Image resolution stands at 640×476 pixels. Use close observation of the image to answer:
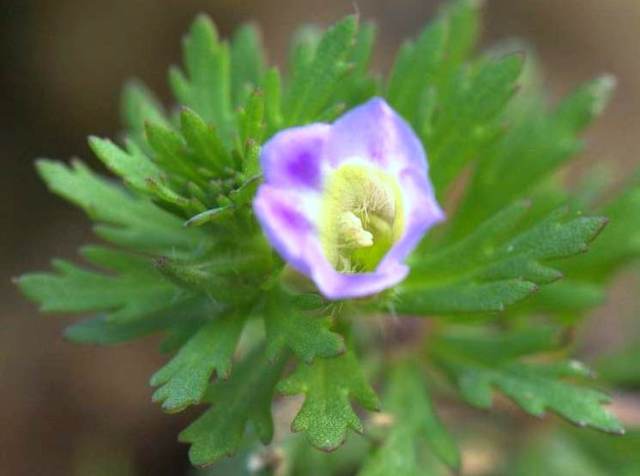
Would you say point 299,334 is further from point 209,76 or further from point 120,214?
point 209,76

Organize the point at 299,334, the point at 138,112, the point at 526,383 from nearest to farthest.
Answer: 1. the point at 299,334
2. the point at 526,383
3. the point at 138,112

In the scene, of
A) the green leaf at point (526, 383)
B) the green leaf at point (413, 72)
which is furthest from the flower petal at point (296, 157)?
the green leaf at point (526, 383)

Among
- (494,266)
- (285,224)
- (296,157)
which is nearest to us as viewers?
(285,224)

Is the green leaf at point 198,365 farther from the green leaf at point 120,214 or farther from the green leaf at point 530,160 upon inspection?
the green leaf at point 530,160

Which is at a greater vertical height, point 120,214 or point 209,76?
point 209,76

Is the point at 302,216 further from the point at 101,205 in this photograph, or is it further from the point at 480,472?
the point at 480,472

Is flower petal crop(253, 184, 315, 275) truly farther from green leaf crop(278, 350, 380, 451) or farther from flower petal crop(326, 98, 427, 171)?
green leaf crop(278, 350, 380, 451)

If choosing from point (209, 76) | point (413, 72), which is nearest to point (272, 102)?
point (209, 76)
